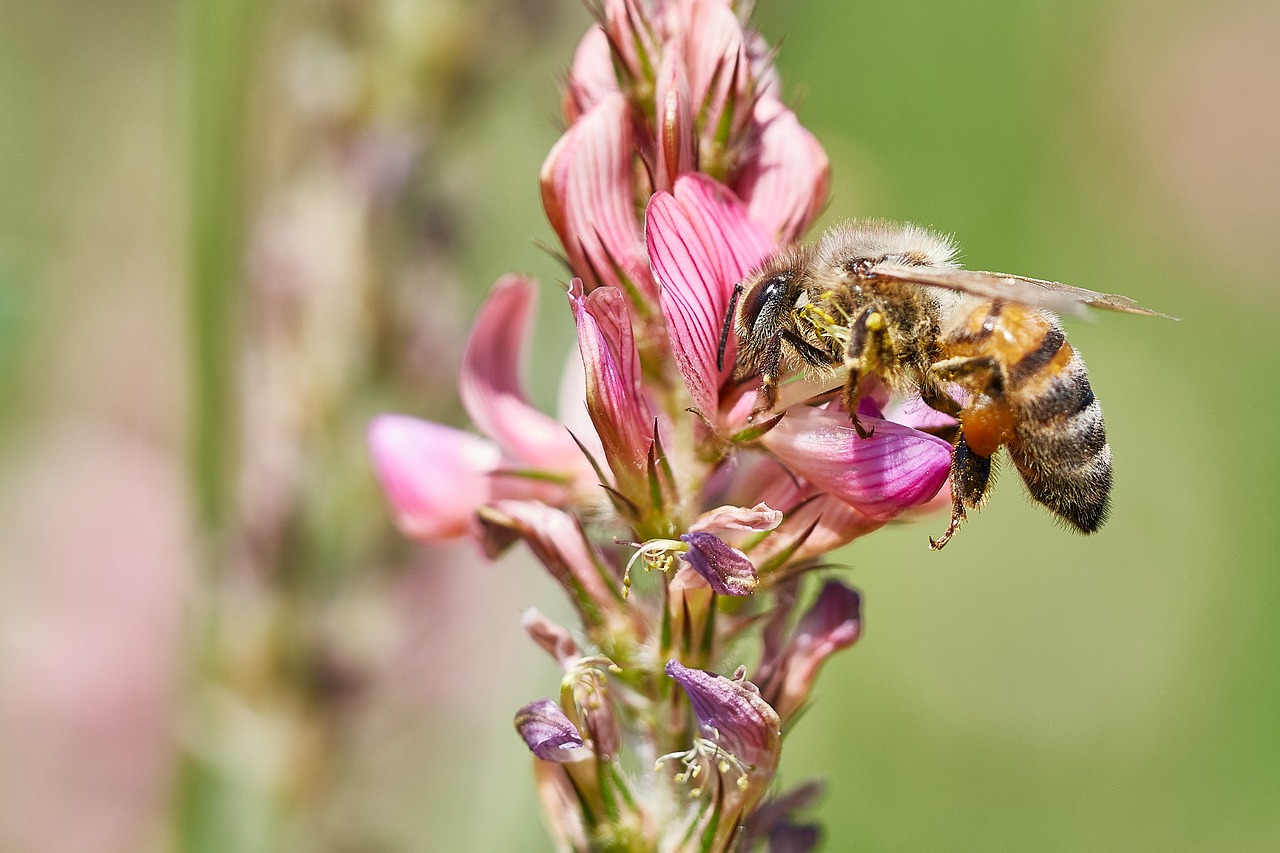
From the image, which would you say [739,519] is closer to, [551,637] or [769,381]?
[769,381]

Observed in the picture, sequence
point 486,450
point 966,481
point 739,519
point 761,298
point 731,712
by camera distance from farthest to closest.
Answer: point 486,450 → point 966,481 → point 761,298 → point 739,519 → point 731,712

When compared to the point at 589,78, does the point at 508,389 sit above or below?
below

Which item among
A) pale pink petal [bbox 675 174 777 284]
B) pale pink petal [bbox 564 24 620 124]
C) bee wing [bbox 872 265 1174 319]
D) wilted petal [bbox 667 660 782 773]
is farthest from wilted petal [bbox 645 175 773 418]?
wilted petal [bbox 667 660 782 773]

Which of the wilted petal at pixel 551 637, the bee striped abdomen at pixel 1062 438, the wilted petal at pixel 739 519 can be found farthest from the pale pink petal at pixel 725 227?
the wilted petal at pixel 551 637

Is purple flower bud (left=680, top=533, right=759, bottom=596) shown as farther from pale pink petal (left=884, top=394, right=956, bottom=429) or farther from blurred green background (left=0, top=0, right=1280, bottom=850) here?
blurred green background (left=0, top=0, right=1280, bottom=850)

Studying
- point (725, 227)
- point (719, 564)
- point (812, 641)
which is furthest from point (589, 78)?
point (812, 641)
